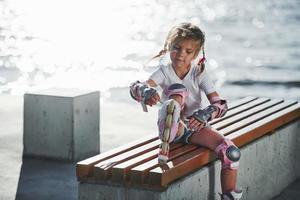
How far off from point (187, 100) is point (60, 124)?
2.47m

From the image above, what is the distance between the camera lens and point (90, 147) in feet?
27.9

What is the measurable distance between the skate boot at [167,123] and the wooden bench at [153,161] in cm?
8

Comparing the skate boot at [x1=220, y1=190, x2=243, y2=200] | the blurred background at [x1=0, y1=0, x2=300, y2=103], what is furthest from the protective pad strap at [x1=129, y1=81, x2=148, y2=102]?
the blurred background at [x1=0, y1=0, x2=300, y2=103]

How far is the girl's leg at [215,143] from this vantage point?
6.03m

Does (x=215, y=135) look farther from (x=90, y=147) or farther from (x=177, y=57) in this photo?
(x=90, y=147)

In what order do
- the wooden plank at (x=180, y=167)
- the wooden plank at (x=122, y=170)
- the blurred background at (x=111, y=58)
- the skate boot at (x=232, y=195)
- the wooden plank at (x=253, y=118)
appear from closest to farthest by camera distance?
the wooden plank at (x=180, y=167)
the wooden plank at (x=122, y=170)
the skate boot at (x=232, y=195)
the wooden plank at (x=253, y=118)
the blurred background at (x=111, y=58)

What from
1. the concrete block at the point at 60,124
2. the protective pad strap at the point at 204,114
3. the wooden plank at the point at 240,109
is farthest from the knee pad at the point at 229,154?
the concrete block at the point at 60,124

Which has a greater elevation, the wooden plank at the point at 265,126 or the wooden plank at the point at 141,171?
the wooden plank at the point at 141,171

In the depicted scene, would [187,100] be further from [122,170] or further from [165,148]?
[122,170]

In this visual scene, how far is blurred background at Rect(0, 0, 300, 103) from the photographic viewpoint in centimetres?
1655

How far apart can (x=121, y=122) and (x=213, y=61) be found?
1029 centimetres

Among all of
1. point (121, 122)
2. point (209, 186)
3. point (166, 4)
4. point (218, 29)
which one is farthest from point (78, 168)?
point (166, 4)

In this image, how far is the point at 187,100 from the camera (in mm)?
6176

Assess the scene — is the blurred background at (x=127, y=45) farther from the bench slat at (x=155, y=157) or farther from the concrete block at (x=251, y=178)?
the bench slat at (x=155, y=157)
